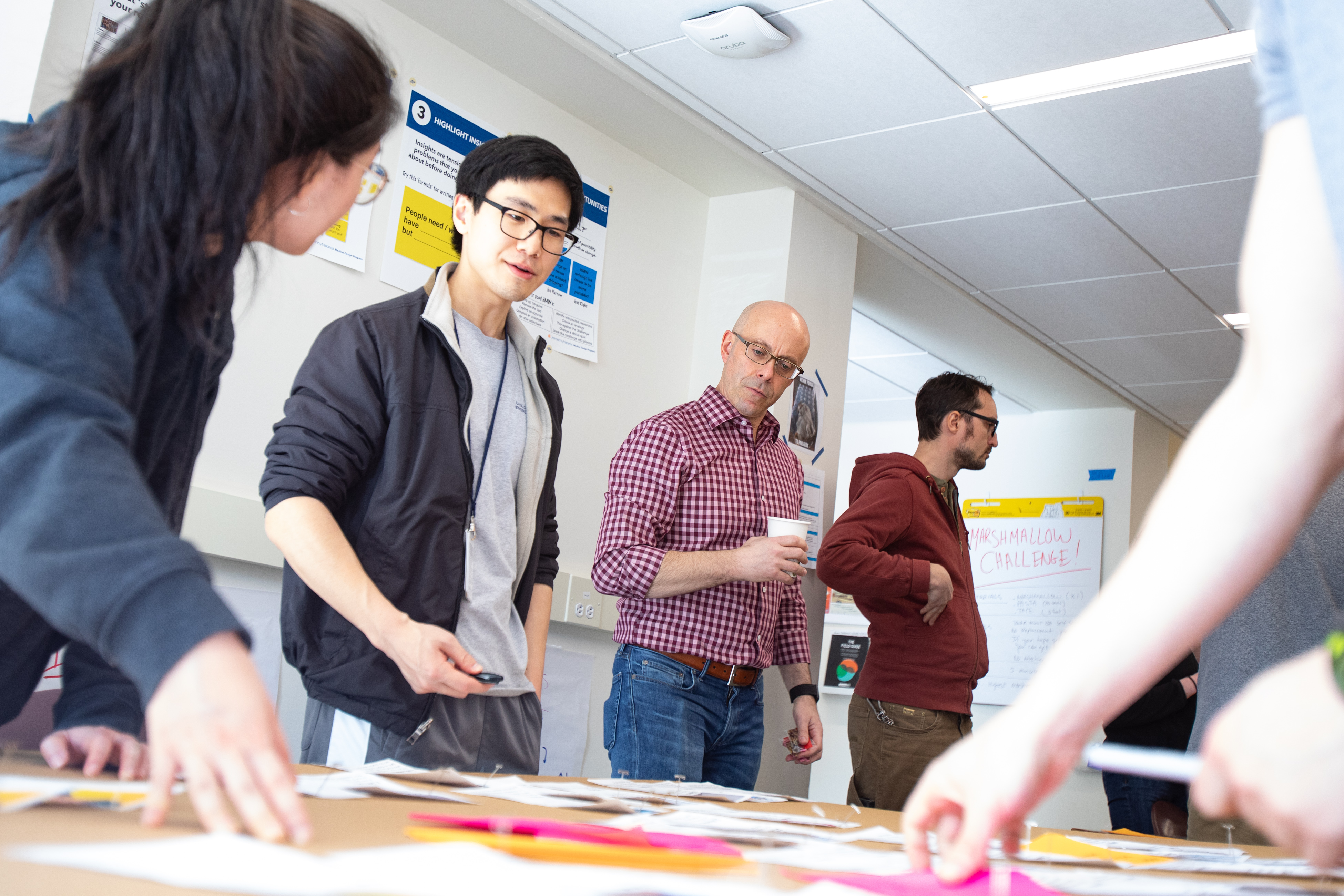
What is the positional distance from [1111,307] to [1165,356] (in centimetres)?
69

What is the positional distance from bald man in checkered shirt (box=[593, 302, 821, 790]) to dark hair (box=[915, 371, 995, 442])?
797mm

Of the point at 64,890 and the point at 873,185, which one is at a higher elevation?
the point at 873,185

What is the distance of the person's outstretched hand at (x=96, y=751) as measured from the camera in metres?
0.86

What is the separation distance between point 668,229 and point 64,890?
312cm

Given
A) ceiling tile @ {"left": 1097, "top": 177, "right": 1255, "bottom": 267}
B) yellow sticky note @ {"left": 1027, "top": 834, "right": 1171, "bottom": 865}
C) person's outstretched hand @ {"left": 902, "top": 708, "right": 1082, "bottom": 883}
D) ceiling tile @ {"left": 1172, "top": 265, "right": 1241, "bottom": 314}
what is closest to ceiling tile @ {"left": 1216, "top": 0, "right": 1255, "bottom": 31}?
ceiling tile @ {"left": 1097, "top": 177, "right": 1255, "bottom": 267}

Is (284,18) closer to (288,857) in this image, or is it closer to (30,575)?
(30,575)

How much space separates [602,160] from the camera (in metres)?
3.20

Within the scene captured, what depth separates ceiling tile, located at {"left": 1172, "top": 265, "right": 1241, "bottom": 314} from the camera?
3771 millimetres

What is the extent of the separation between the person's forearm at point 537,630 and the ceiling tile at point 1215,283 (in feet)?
9.75

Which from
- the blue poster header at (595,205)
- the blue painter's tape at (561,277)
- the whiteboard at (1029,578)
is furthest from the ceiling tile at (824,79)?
the whiteboard at (1029,578)

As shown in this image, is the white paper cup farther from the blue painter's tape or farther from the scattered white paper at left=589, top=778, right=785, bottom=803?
the blue painter's tape

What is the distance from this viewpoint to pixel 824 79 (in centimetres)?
282

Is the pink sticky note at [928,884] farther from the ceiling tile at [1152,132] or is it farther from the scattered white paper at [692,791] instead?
the ceiling tile at [1152,132]

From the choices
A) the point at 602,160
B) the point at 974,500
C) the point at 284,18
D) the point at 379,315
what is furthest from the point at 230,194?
the point at 974,500
